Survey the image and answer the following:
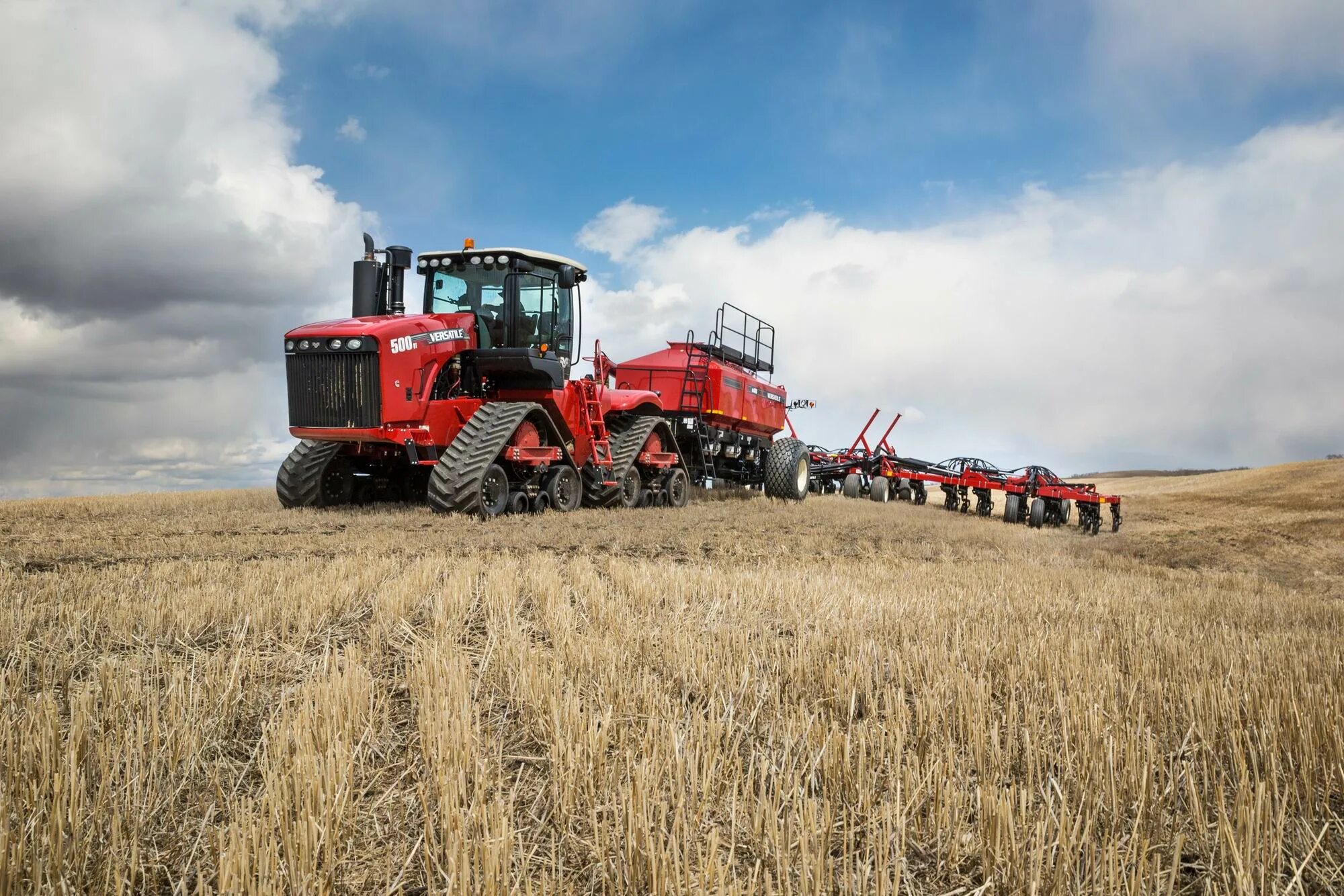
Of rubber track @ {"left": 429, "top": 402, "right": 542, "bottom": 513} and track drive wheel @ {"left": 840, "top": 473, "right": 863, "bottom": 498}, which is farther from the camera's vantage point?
track drive wheel @ {"left": 840, "top": 473, "right": 863, "bottom": 498}

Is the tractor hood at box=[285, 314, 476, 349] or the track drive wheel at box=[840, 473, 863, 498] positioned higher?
the tractor hood at box=[285, 314, 476, 349]

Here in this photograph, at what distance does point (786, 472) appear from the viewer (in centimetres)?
1638

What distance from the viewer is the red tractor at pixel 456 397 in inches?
392

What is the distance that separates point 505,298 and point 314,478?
338 cm

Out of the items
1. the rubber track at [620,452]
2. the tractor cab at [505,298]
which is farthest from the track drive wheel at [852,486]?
the tractor cab at [505,298]

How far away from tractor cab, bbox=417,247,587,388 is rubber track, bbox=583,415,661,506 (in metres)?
1.80

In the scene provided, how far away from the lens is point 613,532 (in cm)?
938

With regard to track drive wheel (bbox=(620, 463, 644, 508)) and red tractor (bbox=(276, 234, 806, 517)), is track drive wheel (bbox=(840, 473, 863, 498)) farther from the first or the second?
red tractor (bbox=(276, 234, 806, 517))

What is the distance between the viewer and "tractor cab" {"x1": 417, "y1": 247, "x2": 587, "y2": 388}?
36.7ft

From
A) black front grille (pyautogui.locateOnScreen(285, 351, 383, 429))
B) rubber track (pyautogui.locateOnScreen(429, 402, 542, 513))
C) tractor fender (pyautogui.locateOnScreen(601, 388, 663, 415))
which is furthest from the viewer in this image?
tractor fender (pyautogui.locateOnScreen(601, 388, 663, 415))

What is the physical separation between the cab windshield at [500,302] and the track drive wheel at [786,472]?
630 cm

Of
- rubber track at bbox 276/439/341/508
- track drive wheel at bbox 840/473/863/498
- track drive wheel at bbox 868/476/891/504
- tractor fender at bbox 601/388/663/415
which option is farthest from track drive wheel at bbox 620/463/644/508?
track drive wheel at bbox 840/473/863/498

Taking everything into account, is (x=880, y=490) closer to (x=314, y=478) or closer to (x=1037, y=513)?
(x=1037, y=513)

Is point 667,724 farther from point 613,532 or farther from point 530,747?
point 613,532
